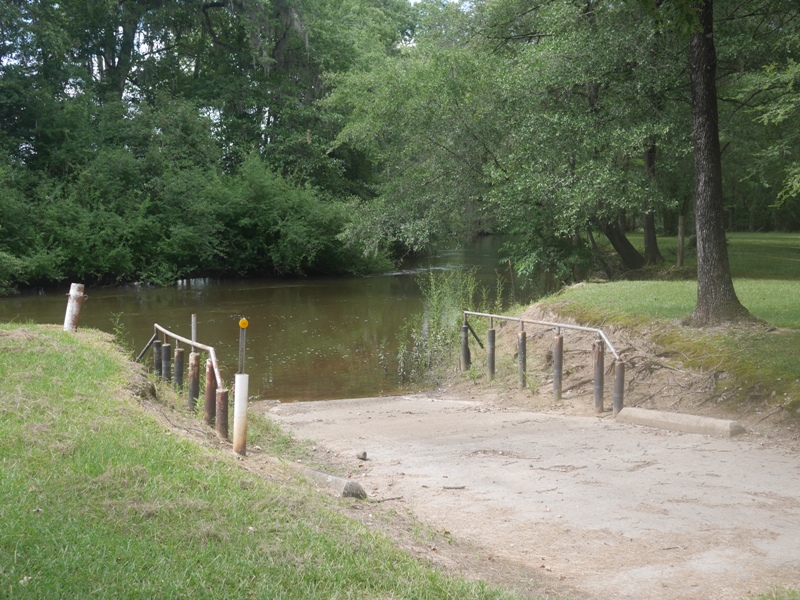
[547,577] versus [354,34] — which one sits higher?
[354,34]

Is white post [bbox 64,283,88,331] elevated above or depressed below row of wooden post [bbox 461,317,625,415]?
above

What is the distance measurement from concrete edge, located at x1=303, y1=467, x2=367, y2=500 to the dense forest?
22.3 feet

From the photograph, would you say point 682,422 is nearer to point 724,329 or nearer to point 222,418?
point 724,329

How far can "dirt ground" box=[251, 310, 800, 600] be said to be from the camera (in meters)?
5.73

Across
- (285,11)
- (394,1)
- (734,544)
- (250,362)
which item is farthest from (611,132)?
(394,1)

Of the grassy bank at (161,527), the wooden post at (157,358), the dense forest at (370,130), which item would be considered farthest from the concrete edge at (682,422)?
the wooden post at (157,358)

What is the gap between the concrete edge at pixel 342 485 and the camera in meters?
7.20

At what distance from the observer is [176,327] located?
2331 cm

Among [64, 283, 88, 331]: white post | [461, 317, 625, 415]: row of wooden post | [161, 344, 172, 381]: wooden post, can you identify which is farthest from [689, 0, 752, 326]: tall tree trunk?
[64, 283, 88, 331]: white post

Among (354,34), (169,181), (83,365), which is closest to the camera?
(83,365)

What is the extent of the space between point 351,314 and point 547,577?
70.8 feet

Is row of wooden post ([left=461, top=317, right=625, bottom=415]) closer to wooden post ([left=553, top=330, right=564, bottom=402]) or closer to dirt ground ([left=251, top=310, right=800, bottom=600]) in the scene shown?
wooden post ([left=553, top=330, right=564, bottom=402])

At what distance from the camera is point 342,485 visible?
7.32m

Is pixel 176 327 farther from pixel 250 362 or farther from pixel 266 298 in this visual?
pixel 266 298
